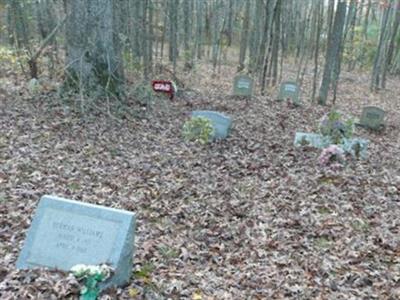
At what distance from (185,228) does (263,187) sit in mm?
1795

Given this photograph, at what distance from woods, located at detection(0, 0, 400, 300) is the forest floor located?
0.9 inches

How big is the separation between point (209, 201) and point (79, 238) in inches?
108

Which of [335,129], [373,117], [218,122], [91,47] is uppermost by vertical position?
[91,47]

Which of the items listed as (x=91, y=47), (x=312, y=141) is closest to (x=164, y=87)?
(x=91, y=47)

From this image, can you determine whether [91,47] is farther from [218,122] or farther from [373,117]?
[373,117]

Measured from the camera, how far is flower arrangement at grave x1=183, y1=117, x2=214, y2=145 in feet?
29.5

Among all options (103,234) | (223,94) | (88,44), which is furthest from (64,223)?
→ (223,94)

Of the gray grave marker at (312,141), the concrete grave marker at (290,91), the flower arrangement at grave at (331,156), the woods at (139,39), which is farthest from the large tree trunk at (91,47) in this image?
the concrete grave marker at (290,91)

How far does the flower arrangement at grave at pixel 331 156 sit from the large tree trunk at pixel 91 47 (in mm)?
4384

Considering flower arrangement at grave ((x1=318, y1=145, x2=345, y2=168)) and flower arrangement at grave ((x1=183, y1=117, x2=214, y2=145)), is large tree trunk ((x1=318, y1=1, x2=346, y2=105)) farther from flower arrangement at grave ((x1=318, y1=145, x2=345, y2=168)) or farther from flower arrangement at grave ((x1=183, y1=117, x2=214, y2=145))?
flower arrangement at grave ((x1=318, y1=145, x2=345, y2=168))

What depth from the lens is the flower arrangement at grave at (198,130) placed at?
29.5 ft

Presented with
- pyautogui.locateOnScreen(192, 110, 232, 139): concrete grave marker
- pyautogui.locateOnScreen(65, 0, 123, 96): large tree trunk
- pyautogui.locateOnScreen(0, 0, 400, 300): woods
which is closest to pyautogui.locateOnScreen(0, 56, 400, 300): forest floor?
pyautogui.locateOnScreen(0, 0, 400, 300): woods

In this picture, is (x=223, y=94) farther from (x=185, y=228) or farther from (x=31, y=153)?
(x=185, y=228)

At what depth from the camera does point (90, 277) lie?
358 cm
